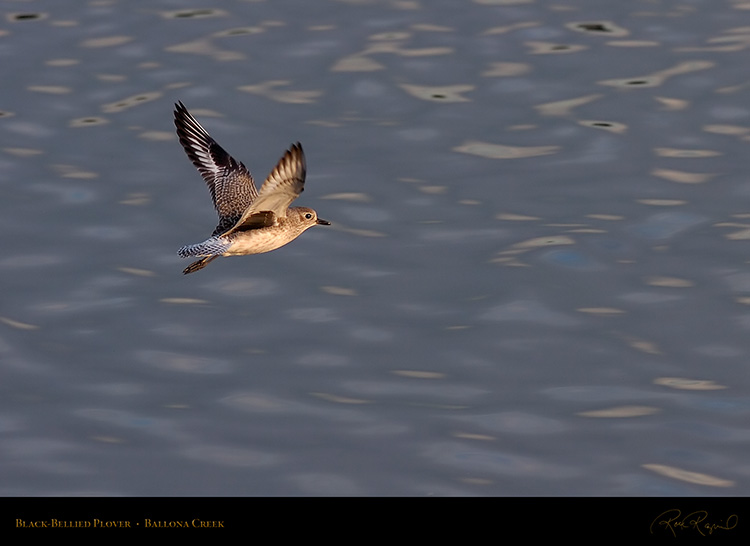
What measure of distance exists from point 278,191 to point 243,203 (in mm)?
1881

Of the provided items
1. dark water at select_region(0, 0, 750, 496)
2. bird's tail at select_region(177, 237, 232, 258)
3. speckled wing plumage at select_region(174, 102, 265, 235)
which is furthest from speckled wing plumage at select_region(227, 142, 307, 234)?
dark water at select_region(0, 0, 750, 496)

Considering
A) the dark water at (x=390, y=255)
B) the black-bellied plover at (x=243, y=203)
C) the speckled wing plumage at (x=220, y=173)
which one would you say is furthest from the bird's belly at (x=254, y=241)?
the dark water at (x=390, y=255)

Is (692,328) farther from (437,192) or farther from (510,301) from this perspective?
(437,192)

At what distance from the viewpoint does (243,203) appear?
14.0 m

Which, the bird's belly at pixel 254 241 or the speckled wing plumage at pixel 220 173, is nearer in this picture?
the bird's belly at pixel 254 241

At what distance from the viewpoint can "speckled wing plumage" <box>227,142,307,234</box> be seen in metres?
11.7

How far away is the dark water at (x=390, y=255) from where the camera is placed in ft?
41.2

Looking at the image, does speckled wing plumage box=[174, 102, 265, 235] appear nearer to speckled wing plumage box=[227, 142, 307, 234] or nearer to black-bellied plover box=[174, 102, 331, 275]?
black-bellied plover box=[174, 102, 331, 275]

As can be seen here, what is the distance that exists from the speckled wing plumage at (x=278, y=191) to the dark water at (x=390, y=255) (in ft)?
5.62

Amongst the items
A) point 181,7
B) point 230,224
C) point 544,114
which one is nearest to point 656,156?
point 544,114

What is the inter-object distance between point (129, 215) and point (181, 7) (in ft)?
22.6

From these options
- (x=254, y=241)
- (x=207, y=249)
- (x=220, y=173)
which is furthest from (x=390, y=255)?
(x=207, y=249)

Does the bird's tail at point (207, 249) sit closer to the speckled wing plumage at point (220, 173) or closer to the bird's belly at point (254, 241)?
the bird's belly at point (254, 241)

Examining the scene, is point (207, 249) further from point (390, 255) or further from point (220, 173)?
point (390, 255)
